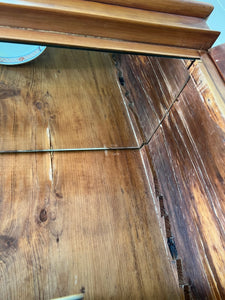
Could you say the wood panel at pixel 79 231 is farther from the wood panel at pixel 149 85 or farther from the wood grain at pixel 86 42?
the wood grain at pixel 86 42

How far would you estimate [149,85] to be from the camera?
3.01ft

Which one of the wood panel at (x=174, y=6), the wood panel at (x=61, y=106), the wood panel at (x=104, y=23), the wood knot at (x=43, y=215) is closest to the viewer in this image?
the wood panel at (x=104, y=23)

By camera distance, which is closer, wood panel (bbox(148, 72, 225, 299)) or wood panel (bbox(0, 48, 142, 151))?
wood panel (bbox(148, 72, 225, 299))

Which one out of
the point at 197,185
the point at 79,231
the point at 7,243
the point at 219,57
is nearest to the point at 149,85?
the point at 219,57

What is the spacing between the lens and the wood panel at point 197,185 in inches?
23.4

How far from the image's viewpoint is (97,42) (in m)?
0.58

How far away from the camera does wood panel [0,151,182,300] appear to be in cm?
67

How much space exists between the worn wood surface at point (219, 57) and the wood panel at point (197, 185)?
2.4 inches

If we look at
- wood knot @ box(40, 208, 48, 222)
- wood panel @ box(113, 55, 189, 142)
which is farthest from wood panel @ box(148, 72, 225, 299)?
wood knot @ box(40, 208, 48, 222)

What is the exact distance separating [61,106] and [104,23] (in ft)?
1.71

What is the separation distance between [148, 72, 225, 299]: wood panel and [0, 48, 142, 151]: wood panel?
0.28 m

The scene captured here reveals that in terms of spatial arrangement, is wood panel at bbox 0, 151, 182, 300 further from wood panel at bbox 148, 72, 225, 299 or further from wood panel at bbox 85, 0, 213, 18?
wood panel at bbox 85, 0, 213, 18

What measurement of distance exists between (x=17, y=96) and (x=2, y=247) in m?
0.62

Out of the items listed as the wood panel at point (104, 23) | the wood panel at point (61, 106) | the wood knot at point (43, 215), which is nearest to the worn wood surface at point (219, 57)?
the wood panel at point (104, 23)
